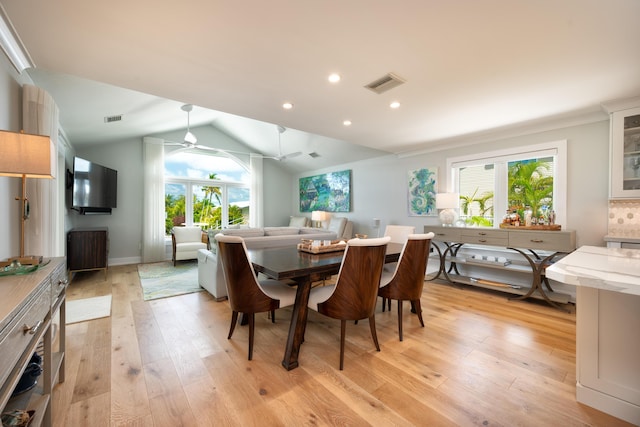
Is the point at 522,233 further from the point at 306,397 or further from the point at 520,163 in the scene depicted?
Answer: the point at 306,397

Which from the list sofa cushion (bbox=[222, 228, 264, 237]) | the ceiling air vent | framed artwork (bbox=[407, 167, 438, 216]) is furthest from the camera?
framed artwork (bbox=[407, 167, 438, 216])

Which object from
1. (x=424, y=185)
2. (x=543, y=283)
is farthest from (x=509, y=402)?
(x=424, y=185)

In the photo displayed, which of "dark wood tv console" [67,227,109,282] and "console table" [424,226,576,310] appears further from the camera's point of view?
"dark wood tv console" [67,227,109,282]

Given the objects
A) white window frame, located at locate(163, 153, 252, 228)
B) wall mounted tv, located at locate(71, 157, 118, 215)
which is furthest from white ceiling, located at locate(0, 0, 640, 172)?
white window frame, located at locate(163, 153, 252, 228)

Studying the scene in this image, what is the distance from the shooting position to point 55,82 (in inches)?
108

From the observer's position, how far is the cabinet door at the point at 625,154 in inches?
104

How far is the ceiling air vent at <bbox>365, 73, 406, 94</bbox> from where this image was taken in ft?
7.48

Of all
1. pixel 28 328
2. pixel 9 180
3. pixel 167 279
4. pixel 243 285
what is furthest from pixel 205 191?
pixel 28 328

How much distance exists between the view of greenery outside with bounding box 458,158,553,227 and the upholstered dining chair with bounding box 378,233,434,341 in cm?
215

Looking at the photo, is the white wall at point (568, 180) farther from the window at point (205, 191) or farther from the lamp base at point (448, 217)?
the window at point (205, 191)

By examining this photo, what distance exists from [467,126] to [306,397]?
3644mm

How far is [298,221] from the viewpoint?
7617mm

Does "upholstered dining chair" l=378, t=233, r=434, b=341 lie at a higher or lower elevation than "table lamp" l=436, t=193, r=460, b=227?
lower

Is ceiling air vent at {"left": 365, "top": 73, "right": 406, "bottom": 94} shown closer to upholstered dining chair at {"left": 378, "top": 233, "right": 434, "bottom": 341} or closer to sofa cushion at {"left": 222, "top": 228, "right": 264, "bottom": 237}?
upholstered dining chair at {"left": 378, "top": 233, "right": 434, "bottom": 341}
